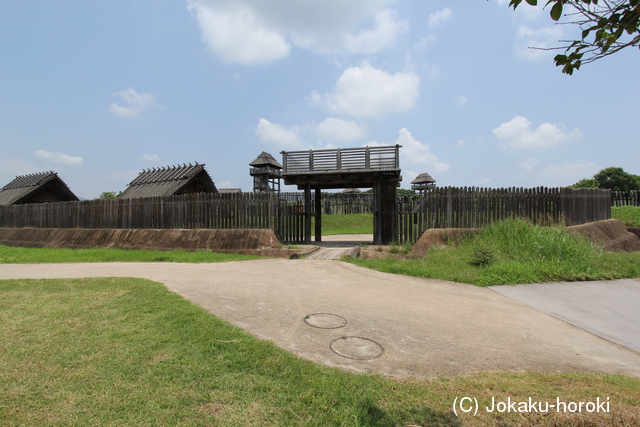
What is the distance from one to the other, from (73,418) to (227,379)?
1.03 meters

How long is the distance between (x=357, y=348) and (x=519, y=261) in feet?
23.7

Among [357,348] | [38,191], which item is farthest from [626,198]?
[38,191]

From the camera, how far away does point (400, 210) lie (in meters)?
13.7

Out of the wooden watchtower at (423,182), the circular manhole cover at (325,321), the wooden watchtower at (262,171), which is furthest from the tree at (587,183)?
the circular manhole cover at (325,321)

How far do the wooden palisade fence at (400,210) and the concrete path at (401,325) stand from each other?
4.99 metres

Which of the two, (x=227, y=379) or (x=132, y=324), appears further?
(x=132, y=324)

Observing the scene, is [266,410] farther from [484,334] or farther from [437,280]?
[437,280]

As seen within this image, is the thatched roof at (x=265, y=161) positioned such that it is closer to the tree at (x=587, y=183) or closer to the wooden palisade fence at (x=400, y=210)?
the wooden palisade fence at (x=400, y=210)

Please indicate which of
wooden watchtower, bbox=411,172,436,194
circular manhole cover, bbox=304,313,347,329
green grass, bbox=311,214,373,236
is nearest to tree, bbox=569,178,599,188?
wooden watchtower, bbox=411,172,436,194

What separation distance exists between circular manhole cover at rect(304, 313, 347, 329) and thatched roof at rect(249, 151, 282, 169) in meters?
39.1

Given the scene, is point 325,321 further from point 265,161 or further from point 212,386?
point 265,161

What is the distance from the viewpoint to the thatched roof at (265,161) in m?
42.2

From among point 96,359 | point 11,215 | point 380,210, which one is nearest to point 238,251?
point 380,210

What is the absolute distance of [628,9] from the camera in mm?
1972
